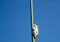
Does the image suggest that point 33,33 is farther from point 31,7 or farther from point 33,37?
point 31,7

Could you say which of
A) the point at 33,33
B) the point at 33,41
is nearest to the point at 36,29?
the point at 33,33

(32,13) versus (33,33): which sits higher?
(32,13)

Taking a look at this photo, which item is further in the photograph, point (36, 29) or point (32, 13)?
point (36, 29)

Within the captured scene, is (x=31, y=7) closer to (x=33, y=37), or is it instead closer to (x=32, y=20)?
(x=32, y=20)

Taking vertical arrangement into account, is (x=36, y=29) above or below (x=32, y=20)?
below

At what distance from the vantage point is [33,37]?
2.90 ft

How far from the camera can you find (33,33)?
3.13ft

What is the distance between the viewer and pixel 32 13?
865 mm

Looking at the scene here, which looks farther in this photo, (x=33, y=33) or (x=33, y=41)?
(x=33, y=33)

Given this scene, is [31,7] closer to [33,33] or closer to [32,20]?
[32,20]

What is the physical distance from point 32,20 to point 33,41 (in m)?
0.15

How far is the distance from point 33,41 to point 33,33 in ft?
0.42

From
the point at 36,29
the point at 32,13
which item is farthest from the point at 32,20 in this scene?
the point at 36,29

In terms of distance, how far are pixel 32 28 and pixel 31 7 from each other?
0.16 metres
